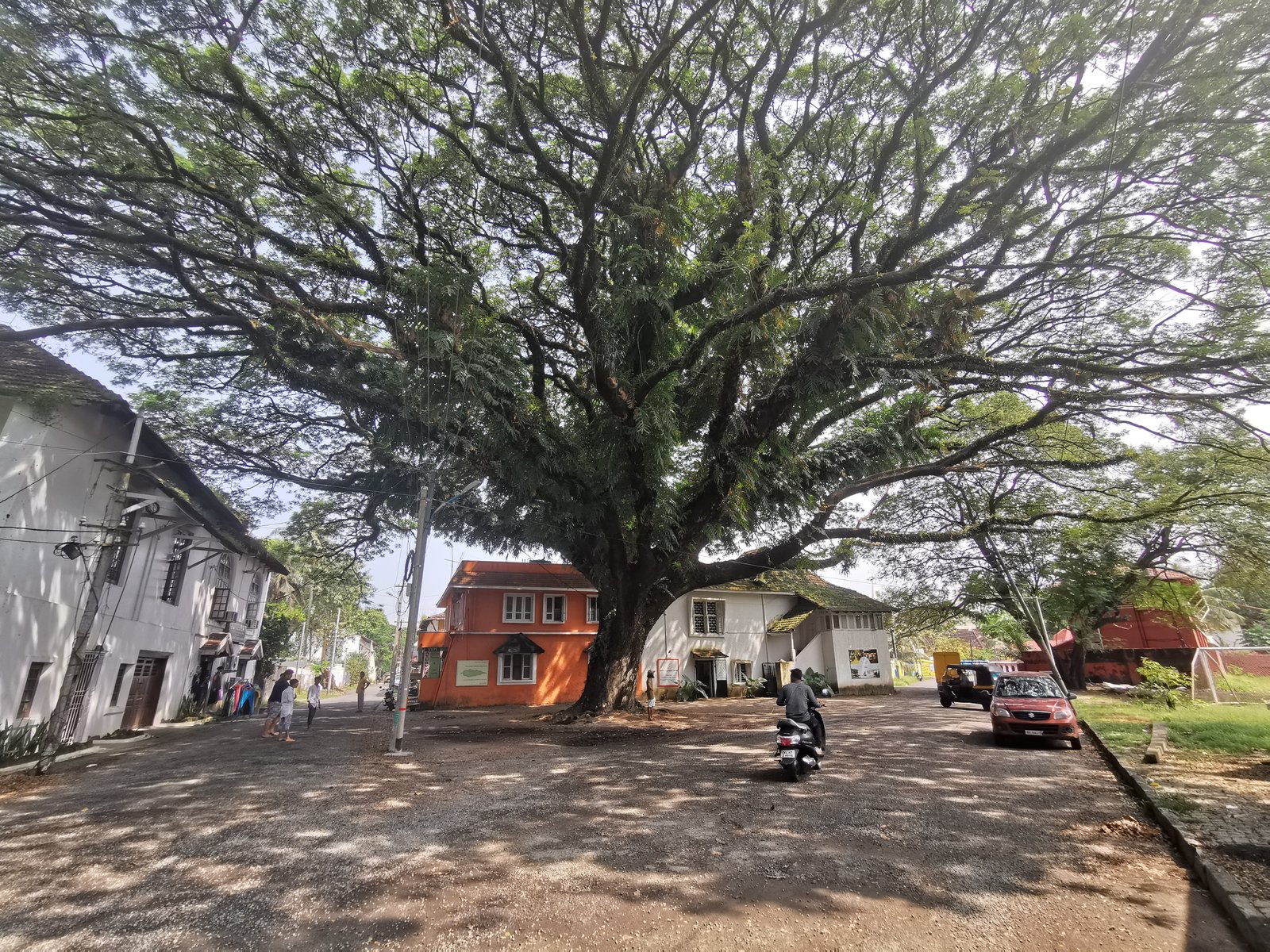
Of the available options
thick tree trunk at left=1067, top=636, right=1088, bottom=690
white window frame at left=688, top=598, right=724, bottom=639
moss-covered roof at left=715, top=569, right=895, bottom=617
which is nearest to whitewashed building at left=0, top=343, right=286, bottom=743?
white window frame at left=688, top=598, right=724, bottom=639

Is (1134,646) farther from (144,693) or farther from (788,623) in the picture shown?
(144,693)

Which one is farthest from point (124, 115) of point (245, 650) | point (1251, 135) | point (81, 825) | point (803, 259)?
point (245, 650)

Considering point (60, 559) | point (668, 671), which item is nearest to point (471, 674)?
point (668, 671)

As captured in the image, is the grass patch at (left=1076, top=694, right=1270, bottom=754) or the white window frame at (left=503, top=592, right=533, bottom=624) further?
the white window frame at (left=503, top=592, right=533, bottom=624)

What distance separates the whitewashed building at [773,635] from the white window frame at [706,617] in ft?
0.13

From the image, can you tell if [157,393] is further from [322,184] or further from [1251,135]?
[1251,135]

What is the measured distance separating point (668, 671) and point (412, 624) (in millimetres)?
15466

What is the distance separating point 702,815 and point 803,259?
1158 cm

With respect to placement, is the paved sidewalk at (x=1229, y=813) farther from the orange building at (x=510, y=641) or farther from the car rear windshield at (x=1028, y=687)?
the orange building at (x=510, y=641)

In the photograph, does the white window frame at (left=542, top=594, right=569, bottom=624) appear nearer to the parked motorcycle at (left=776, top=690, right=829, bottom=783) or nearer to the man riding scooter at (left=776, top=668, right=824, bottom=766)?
the man riding scooter at (left=776, top=668, right=824, bottom=766)

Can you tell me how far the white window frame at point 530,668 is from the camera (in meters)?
24.9

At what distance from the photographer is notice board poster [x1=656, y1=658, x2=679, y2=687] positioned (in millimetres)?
24984

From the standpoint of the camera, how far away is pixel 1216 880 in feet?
14.4

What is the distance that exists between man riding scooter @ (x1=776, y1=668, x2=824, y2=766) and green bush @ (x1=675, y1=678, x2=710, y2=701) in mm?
17005
